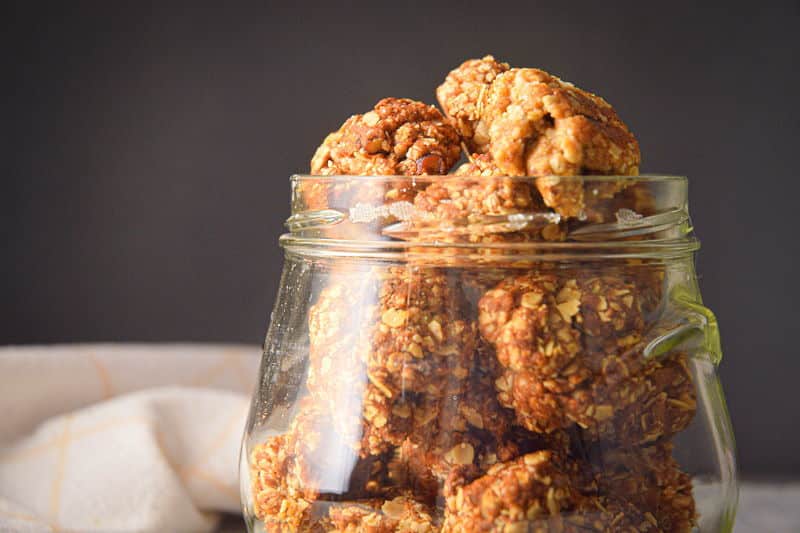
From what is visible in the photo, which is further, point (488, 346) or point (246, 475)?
point (246, 475)

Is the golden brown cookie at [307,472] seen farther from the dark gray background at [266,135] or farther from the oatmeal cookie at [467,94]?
the dark gray background at [266,135]

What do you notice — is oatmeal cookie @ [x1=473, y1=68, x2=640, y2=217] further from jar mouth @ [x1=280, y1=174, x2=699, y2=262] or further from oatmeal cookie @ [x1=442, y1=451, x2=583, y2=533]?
oatmeal cookie @ [x1=442, y1=451, x2=583, y2=533]

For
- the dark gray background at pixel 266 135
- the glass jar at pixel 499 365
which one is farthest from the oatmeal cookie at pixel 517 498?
the dark gray background at pixel 266 135

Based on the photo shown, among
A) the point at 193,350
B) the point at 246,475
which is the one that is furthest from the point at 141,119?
the point at 246,475

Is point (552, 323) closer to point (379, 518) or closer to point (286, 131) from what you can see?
point (379, 518)

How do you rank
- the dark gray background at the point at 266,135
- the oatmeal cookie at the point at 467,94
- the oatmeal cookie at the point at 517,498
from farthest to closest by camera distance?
the dark gray background at the point at 266,135
the oatmeal cookie at the point at 467,94
the oatmeal cookie at the point at 517,498

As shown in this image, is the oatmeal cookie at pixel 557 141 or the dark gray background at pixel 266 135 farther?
the dark gray background at pixel 266 135

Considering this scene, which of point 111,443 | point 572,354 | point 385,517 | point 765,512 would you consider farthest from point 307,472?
point 765,512
